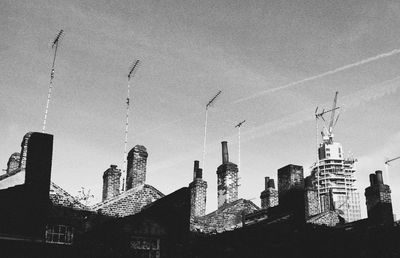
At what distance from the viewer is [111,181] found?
1069 inches

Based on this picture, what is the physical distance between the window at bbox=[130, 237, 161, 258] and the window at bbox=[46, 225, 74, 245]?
285cm

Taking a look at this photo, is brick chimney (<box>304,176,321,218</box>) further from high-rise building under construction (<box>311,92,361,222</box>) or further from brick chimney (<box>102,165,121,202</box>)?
high-rise building under construction (<box>311,92,361,222</box>)

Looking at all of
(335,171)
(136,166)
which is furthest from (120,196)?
(335,171)

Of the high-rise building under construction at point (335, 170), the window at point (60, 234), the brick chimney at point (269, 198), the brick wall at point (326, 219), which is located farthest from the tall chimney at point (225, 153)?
the high-rise building under construction at point (335, 170)

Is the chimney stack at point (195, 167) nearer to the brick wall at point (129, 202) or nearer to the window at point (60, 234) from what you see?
the brick wall at point (129, 202)

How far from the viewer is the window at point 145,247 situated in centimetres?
1541

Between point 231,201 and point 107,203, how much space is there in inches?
356

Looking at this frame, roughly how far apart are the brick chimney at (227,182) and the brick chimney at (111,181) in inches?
252

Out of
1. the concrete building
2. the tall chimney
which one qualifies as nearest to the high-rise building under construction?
the concrete building

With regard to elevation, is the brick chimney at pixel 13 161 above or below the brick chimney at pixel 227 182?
above

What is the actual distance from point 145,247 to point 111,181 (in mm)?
12042

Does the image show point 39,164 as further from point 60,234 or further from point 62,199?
point 62,199

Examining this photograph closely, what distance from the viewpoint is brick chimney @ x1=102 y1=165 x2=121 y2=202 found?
1054 inches

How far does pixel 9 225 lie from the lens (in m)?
14.0
